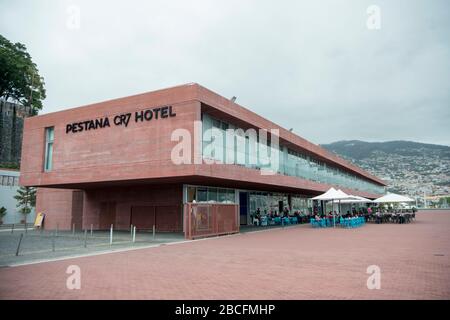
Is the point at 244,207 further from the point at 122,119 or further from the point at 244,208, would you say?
the point at 122,119

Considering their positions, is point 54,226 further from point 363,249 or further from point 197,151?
point 363,249

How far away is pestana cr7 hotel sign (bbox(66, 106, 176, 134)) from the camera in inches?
829

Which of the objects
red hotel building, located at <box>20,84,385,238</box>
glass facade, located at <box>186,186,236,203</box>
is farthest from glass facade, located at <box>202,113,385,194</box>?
glass facade, located at <box>186,186,236,203</box>

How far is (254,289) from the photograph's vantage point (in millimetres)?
6992

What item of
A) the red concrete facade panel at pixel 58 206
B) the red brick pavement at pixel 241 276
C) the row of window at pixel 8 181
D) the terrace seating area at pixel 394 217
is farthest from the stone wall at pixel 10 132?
the red brick pavement at pixel 241 276

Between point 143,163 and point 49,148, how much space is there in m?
10.2

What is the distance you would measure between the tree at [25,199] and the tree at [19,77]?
70.9 feet

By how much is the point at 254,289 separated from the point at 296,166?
26.6 meters

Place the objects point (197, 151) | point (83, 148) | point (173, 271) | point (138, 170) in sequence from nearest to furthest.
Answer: point (173, 271)
point (197, 151)
point (138, 170)
point (83, 148)

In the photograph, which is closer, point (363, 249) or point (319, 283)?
point (319, 283)

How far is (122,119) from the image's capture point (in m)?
22.7
